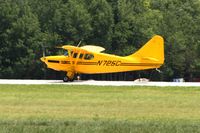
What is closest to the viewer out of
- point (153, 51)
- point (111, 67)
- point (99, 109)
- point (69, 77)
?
point (99, 109)

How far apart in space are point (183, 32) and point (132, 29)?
548 cm

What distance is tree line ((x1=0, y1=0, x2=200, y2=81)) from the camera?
1961 inches

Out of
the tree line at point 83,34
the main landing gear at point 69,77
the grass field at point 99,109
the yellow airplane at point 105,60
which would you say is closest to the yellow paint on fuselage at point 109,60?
the yellow airplane at point 105,60

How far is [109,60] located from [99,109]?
18.3m

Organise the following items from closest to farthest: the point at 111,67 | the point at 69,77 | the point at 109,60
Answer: the point at 109,60 < the point at 111,67 < the point at 69,77

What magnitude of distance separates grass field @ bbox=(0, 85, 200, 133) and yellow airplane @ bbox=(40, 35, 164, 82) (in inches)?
283

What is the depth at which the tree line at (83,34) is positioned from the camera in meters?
49.8

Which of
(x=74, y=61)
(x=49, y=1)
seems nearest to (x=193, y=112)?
(x=74, y=61)

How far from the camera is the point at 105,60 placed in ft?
120

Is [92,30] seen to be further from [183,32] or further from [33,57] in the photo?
[183,32]

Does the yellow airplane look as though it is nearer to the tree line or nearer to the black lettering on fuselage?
the black lettering on fuselage

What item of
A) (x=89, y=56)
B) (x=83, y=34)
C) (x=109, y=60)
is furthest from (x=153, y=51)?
(x=83, y=34)

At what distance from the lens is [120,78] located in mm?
48812

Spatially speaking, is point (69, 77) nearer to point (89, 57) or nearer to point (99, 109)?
point (89, 57)
